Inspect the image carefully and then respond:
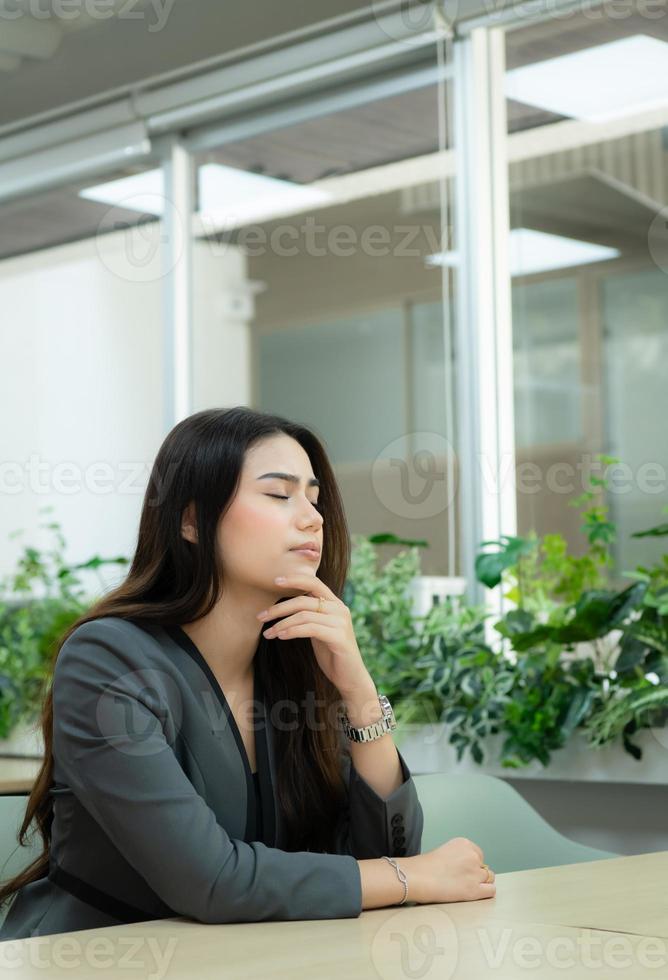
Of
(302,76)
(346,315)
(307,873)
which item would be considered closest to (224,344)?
(346,315)

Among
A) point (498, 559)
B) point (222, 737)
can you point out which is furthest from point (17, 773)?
point (222, 737)

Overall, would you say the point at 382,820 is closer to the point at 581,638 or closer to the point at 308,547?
the point at 308,547

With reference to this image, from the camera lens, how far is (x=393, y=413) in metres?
4.04

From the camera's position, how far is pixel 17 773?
138 inches

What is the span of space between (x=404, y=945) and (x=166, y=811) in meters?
0.36

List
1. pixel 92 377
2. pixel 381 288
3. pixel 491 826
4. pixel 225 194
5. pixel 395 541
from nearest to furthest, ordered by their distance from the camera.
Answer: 1. pixel 491 826
2. pixel 395 541
3. pixel 381 288
4. pixel 225 194
5. pixel 92 377

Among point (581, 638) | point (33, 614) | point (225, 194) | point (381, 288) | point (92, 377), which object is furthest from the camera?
point (92, 377)

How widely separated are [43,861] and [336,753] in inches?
17.8

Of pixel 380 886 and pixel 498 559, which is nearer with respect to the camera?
pixel 380 886

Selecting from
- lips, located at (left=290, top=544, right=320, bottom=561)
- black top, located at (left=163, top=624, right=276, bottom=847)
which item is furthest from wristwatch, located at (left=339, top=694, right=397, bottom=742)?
lips, located at (left=290, top=544, right=320, bottom=561)

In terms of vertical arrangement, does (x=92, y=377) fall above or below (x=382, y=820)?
above

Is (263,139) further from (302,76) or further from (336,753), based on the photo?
(336,753)

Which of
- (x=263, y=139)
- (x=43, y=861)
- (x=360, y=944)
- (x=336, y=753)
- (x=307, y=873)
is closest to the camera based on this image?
(x=360, y=944)

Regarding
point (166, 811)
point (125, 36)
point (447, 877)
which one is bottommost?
point (447, 877)
